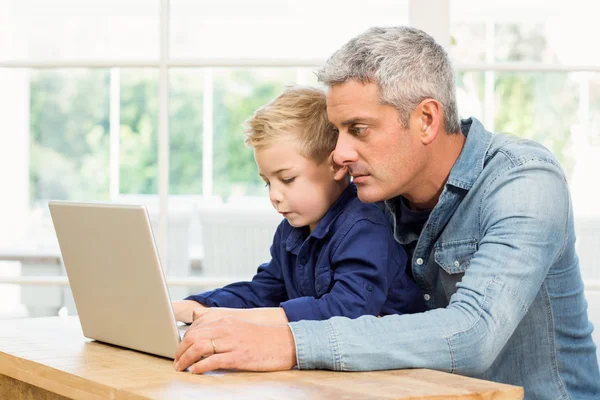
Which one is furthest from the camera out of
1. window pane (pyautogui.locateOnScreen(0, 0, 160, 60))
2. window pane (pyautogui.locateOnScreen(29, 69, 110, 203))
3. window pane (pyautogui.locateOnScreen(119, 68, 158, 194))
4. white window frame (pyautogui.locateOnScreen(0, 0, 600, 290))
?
window pane (pyautogui.locateOnScreen(119, 68, 158, 194))

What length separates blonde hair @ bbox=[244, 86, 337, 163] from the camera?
6.00 ft

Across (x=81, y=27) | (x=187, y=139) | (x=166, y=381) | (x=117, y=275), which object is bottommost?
(x=166, y=381)

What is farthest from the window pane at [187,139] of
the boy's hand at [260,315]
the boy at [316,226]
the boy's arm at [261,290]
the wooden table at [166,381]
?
the wooden table at [166,381]

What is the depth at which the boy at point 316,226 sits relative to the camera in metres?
1.71

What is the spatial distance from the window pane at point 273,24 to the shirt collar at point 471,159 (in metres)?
3.67

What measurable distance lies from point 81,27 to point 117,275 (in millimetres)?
6769

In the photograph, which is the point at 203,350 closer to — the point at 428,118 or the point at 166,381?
the point at 166,381

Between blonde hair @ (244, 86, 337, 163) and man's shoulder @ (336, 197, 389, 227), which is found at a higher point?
blonde hair @ (244, 86, 337, 163)

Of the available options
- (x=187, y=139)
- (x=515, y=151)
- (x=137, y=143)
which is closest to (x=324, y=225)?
(x=515, y=151)

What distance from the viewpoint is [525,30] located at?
199 inches

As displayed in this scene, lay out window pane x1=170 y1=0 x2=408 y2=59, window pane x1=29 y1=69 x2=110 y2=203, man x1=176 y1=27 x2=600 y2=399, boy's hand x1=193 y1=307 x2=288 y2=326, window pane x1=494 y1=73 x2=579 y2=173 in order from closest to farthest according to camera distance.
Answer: man x1=176 y1=27 x2=600 y2=399, boy's hand x1=193 y1=307 x2=288 y2=326, window pane x1=494 y1=73 x2=579 y2=173, window pane x1=170 y1=0 x2=408 y2=59, window pane x1=29 y1=69 x2=110 y2=203

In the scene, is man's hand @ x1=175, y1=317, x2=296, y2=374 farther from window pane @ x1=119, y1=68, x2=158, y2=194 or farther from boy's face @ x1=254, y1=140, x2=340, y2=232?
window pane @ x1=119, y1=68, x2=158, y2=194

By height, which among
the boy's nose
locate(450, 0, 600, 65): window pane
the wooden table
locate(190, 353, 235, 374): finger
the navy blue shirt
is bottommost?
the wooden table

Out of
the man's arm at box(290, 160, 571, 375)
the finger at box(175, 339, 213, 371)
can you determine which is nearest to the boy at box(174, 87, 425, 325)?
the man's arm at box(290, 160, 571, 375)
